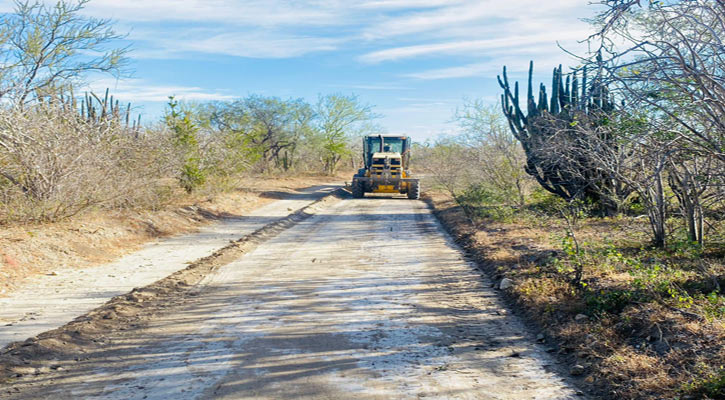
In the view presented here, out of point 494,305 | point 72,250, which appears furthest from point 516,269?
point 72,250

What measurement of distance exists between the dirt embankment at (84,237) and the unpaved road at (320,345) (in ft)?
9.28

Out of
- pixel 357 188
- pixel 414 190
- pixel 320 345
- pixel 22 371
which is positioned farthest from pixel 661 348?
pixel 357 188

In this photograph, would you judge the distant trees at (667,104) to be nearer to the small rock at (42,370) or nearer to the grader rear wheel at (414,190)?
the small rock at (42,370)

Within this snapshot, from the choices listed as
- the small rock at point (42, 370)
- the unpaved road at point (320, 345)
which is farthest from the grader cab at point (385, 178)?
the small rock at point (42, 370)

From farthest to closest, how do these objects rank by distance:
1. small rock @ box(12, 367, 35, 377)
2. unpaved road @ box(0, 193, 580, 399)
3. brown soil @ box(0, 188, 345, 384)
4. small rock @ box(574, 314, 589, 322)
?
1. small rock @ box(574, 314, 589, 322)
2. brown soil @ box(0, 188, 345, 384)
3. small rock @ box(12, 367, 35, 377)
4. unpaved road @ box(0, 193, 580, 399)

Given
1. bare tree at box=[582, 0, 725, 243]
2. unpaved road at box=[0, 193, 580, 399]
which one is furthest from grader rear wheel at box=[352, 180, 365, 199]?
bare tree at box=[582, 0, 725, 243]

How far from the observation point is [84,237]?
1158 cm

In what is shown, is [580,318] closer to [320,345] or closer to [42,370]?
[320,345]

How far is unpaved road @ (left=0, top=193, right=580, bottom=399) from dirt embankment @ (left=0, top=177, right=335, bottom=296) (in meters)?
2.83

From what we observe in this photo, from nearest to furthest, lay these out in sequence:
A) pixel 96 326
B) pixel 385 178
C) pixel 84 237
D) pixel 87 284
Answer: pixel 96 326 → pixel 87 284 → pixel 84 237 → pixel 385 178

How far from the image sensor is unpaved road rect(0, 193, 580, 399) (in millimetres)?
4652

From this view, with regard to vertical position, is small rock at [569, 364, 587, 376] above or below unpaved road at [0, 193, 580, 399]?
below

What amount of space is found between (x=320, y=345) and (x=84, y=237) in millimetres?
7655

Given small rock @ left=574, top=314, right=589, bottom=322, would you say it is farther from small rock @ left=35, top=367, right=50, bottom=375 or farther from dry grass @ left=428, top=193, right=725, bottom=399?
small rock @ left=35, top=367, right=50, bottom=375
